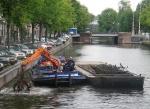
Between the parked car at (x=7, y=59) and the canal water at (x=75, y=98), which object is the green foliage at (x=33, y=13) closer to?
the parked car at (x=7, y=59)

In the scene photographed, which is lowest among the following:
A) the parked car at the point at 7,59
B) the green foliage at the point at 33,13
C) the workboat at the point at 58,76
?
the workboat at the point at 58,76

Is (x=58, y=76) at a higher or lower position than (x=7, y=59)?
lower

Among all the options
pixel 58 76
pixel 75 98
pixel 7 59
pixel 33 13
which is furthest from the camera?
pixel 33 13

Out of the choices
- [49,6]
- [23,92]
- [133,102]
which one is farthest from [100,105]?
[49,6]

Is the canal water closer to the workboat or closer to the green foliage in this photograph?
the workboat

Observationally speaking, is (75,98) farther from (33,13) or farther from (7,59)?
(33,13)

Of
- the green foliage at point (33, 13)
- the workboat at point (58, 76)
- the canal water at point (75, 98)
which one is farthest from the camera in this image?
the green foliage at point (33, 13)


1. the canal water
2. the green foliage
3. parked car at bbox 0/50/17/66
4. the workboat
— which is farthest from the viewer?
the green foliage

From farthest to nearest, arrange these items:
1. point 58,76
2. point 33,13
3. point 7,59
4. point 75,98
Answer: point 33,13, point 7,59, point 58,76, point 75,98

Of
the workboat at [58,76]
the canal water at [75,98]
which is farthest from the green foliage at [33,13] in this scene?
the canal water at [75,98]

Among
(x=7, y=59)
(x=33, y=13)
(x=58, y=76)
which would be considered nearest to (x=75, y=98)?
(x=58, y=76)

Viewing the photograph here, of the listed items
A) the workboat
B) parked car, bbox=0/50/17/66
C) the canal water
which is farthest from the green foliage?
the canal water

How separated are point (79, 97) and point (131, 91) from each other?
231 inches

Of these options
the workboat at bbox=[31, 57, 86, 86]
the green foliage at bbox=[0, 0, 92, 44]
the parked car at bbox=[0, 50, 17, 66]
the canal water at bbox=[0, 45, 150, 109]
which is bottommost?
the canal water at bbox=[0, 45, 150, 109]
